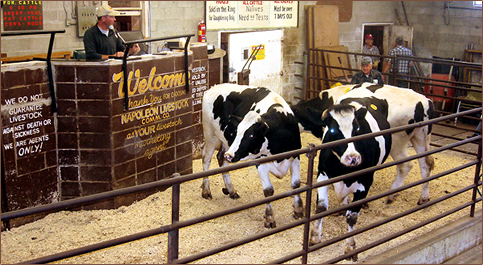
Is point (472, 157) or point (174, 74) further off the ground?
point (174, 74)

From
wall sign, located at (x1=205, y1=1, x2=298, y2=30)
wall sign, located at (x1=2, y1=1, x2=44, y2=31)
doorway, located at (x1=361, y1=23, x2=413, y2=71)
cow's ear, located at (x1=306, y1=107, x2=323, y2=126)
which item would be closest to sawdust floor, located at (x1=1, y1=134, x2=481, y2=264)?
cow's ear, located at (x1=306, y1=107, x2=323, y2=126)

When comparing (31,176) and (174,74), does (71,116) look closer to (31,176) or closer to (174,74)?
(31,176)

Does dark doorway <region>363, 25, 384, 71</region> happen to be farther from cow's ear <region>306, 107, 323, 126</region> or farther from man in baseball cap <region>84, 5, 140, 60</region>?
cow's ear <region>306, 107, 323, 126</region>

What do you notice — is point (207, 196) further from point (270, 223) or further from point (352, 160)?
point (352, 160)

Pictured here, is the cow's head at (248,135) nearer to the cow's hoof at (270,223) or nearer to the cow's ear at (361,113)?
the cow's hoof at (270,223)

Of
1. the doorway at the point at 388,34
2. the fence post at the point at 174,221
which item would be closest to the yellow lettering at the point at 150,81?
the fence post at the point at 174,221

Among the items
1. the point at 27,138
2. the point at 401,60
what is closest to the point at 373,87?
the point at 27,138

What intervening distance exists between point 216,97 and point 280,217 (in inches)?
65.2

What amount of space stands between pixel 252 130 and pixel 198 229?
3.77 feet

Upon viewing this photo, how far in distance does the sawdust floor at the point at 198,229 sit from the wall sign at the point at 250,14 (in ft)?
13.4

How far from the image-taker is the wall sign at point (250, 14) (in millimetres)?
9812

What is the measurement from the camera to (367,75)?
25.2 feet

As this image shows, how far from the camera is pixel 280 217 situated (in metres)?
5.73

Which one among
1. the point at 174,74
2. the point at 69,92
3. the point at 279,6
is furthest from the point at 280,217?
the point at 279,6
